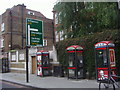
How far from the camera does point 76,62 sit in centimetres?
1268

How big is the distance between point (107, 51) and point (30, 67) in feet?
36.3

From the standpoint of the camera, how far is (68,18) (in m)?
17.2

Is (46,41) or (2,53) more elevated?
(46,41)

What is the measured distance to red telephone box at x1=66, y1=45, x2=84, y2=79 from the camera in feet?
41.6

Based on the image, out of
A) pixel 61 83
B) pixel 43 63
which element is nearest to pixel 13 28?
pixel 43 63

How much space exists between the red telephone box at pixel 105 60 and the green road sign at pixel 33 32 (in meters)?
5.13

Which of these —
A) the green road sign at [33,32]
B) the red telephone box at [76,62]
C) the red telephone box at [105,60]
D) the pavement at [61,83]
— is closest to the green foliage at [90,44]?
the red telephone box at [76,62]

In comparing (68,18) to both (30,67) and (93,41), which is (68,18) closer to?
(93,41)

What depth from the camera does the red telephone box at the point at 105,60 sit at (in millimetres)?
10312

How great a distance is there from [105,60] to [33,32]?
20.2 feet

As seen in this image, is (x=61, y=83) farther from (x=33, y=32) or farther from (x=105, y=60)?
(x=33, y=32)

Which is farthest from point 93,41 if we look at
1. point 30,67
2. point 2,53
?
point 2,53

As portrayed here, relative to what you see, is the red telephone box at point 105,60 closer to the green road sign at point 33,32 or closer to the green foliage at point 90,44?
the green foliage at point 90,44

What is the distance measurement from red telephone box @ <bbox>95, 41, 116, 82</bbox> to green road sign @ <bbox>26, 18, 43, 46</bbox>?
5134 millimetres
